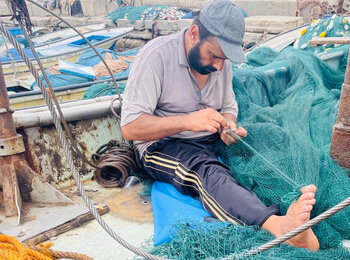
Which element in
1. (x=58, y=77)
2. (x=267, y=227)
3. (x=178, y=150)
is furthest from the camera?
(x=58, y=77)

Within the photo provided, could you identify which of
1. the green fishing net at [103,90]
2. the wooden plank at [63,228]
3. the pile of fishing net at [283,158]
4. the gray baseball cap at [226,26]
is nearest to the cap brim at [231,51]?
the gray baseball cap at [226,26]

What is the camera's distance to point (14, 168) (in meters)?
2.65

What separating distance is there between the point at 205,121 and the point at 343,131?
37.0 inches

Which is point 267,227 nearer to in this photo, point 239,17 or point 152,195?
point 152,195

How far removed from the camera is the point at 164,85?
9.18 ft

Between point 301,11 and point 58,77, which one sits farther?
point 301,11

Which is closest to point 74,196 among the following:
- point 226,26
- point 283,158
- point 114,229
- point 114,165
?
point 114,165

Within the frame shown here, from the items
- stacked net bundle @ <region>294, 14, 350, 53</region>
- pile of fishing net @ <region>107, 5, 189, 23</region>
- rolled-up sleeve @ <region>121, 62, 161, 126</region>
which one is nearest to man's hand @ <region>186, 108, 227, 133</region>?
rolled-up sleeve @ <region>121, 62, 161, 126</region>

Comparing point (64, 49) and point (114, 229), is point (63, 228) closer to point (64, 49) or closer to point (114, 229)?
point (114, 229)

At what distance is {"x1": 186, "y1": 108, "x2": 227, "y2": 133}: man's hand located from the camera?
2.62 m

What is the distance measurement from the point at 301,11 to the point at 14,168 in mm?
14994

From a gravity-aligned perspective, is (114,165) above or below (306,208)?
below

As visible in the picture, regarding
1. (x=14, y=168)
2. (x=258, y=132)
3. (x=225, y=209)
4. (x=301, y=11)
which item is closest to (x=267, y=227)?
(x=225, y=209)

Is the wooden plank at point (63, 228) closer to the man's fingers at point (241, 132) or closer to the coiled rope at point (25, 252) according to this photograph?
the coiled rope at point (25, 252)
